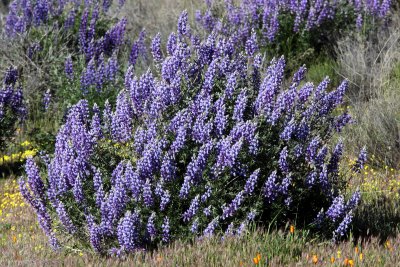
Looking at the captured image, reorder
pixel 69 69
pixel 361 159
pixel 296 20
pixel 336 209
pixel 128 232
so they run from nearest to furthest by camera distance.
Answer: pixel 128 232 < pixel 336 209 < pixel 361 159 < pixel 69 69 < pixel 296 20

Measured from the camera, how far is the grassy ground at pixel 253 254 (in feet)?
13.9

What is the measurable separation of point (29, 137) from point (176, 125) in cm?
460

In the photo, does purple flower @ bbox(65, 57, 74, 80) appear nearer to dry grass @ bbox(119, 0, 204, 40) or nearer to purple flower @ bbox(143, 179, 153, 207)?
dry grass @ bbox(119, 0, 204, 40)

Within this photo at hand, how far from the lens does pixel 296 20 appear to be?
31.5 feet

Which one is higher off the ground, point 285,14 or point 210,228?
point 285,14

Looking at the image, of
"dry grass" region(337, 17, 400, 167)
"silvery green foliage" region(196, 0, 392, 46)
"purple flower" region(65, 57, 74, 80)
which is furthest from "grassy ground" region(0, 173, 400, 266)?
"silvery green foliage" region(196, 0, 392, 46)

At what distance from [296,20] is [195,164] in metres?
5.54

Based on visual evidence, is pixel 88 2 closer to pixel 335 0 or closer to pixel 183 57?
pixel 335 0

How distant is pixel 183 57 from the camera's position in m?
5.03

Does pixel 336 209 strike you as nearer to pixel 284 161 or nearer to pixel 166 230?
pixel 284 161

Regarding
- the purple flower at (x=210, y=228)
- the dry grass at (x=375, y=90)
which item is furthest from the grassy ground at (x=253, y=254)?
the dry grass at (x=375, y=90)

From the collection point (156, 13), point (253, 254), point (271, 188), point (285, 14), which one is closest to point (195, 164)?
point (271, 188)

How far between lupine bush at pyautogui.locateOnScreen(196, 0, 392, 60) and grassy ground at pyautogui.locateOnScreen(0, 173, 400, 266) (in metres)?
5.08

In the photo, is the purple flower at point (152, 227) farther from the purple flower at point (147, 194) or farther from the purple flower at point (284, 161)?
the purple flower at point (284, 161)
